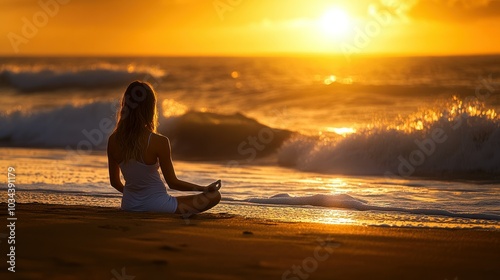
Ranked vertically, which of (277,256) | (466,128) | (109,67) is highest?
(109,67)

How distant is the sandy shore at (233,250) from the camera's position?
16.2ft

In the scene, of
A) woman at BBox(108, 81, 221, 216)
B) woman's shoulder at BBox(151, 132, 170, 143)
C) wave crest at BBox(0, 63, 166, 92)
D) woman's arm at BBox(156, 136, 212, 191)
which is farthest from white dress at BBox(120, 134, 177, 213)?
wave crest at BBox(0, 63, 166, 92)

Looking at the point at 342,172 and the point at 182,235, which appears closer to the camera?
the point at 182,235

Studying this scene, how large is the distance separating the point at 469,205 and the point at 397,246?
11.7ft

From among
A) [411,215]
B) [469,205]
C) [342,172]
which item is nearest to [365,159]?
[342,172]

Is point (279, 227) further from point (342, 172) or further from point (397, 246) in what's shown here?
point (342, 172)

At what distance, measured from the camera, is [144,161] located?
23.4 ft

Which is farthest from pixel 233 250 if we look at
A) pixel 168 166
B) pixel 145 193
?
pixel 145 193

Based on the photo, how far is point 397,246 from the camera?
19.0 ft

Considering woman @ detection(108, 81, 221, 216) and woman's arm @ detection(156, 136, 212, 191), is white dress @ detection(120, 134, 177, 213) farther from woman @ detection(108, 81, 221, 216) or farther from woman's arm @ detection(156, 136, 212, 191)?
woman's arm @ detection(156, 136, 212, 191)

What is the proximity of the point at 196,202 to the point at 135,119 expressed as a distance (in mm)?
1015

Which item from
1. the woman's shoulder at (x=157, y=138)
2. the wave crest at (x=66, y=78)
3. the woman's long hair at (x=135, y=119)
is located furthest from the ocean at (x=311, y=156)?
the wave crest at (x=66, y=78)

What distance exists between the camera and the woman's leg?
7.35m

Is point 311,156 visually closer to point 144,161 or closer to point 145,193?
point 145,193
